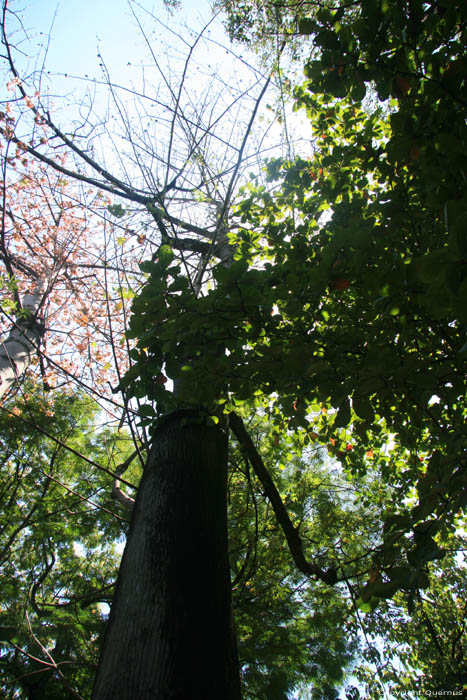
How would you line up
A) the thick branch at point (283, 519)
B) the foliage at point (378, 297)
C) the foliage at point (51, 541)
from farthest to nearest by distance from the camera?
the foliage at point (51, 541), the thick branch at point (283, 519), the foliage at point (378, 297)

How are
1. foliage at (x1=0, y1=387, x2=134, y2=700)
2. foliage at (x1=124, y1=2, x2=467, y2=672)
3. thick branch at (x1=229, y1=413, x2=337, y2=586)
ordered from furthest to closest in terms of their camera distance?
foliage at (x1=0, y1=387, x2=134, y2=700), thick branch at (x1=229, y1=413, x2=337, y2=586), foliage at (x1=124, y1=2, x2=467, y2=672)

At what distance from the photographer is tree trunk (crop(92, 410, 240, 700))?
1030mm

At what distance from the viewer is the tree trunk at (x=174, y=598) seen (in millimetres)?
1030

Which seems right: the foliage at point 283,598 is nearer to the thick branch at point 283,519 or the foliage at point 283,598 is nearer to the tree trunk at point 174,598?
the thick branch at point 283,519

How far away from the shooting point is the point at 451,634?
6188 millimetres

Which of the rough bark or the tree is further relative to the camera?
the rough bark

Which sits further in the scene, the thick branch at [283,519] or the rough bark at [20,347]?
the rough bark at [20,347]

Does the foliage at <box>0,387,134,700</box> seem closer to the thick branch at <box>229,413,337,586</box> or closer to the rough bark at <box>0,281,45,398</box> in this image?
the rough bark at <box>0,281,45,398</box>

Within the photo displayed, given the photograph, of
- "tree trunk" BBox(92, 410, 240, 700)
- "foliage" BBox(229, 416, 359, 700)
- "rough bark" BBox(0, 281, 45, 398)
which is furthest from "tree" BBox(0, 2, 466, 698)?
"rough bark" BBox(0, 281, 45, 398)

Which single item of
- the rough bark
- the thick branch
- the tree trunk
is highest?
the rough bark

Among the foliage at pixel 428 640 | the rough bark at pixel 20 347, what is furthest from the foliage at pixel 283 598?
the rough bark at pixel 20 347

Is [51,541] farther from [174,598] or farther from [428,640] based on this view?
[428,640]

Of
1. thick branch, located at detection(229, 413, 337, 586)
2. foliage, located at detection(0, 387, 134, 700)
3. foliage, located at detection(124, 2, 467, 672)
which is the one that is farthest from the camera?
foliage, located at detection(0, 387, 134, 700)

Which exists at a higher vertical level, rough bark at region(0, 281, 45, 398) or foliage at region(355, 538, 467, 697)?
rough bark at region(0, 281, 45, 398)
